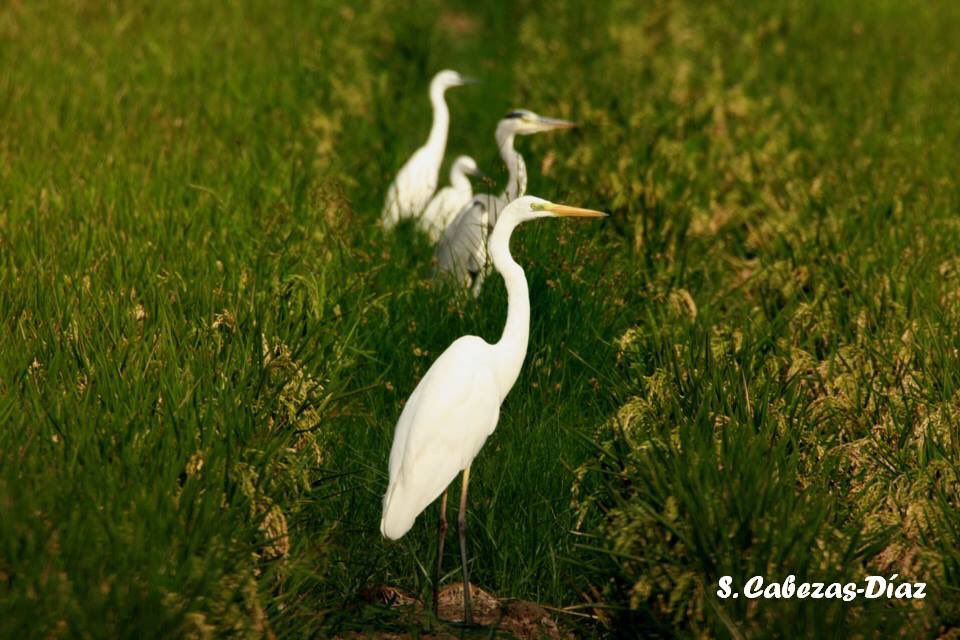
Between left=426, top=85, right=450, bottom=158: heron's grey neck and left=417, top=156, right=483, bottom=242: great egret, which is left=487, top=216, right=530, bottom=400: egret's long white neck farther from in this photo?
left=426, top=85, right=450, bottom=158: heron's grey neck

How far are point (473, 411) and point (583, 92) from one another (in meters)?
5.37

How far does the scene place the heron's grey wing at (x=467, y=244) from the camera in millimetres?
5781

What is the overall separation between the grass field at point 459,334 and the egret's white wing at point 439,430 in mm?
255

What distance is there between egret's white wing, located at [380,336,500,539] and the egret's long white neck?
79mm

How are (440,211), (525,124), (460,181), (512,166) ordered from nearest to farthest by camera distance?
(512,166), (525,124), (440,211), (460,181)

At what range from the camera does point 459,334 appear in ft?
17.4

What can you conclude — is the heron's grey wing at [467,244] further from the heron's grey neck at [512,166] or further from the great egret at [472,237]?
the heron's grey neck at [512,166]

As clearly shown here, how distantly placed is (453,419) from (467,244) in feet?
7.41

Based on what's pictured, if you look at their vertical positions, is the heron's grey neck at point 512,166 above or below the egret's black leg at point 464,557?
above

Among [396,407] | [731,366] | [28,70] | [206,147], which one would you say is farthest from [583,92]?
[731,366]

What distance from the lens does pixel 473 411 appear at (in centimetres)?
373

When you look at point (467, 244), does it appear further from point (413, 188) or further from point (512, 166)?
point (413, 188)

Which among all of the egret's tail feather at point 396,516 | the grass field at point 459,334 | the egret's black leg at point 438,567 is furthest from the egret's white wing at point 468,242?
the egret's tail feather at point 396,516

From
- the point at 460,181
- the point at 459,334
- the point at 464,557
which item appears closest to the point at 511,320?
the point at 464,557
